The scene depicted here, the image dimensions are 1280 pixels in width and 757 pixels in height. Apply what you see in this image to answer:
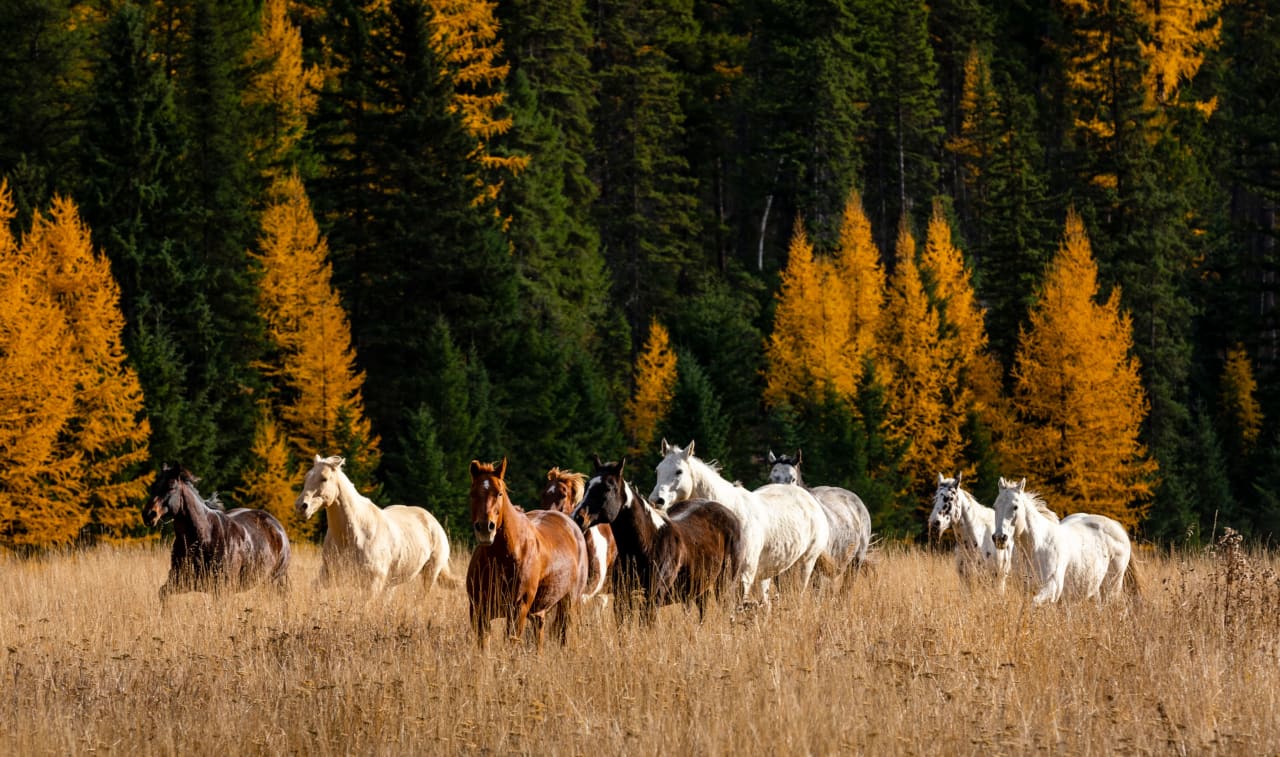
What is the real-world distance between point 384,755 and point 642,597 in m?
3.55

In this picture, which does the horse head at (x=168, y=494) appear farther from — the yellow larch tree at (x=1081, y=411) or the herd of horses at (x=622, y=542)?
the yellow larch tree at (x=1081, y=411)

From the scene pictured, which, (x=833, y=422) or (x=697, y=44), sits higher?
(x=697, y=44)

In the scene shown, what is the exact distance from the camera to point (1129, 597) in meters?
14.0

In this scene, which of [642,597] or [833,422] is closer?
[642,597]

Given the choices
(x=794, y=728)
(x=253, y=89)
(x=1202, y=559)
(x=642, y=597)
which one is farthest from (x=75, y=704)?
(x=253, y=89)

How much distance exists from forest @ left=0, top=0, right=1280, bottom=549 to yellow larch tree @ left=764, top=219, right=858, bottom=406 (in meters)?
0.14

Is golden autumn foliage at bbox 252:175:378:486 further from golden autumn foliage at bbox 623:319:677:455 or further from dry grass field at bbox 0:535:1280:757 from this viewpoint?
dry grass field at bbox 0:535:1280:757

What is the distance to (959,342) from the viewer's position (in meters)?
51.1

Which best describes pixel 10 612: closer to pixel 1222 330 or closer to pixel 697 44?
pixel 1222 330

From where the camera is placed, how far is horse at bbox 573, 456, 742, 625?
1112 cm

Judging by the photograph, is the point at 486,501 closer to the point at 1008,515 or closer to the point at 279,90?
the point at 1008,515

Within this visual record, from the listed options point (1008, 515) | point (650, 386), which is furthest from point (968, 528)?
point (650, 386)

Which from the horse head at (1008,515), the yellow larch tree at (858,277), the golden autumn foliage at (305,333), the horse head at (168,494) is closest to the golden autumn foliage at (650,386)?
the yellow larch tree at (858,277)

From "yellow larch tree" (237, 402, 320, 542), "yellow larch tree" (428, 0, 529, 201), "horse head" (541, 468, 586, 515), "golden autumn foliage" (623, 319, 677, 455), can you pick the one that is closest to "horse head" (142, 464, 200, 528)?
"horse head" (541, 468, 586, 515)
